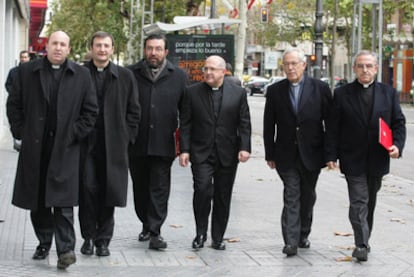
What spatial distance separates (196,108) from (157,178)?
73 centimetres

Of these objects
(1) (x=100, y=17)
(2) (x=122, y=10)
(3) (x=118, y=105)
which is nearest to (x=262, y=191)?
(3) (x=118, y=105)

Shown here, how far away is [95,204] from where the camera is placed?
9.06 m

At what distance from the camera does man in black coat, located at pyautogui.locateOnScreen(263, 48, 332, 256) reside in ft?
30.2

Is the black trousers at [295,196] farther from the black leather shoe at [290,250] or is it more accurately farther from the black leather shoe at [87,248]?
the black leather shoe at [87,248]

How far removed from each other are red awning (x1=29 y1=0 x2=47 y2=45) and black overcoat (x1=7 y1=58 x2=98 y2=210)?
34295mm

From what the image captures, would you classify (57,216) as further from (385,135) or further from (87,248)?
(385,135)

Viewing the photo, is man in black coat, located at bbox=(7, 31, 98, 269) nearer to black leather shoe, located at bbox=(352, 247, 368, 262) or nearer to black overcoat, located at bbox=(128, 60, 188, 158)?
black overcoat, located at bbox=(128, 60, 188, 158)

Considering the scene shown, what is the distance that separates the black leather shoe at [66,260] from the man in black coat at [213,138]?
1.49 meters

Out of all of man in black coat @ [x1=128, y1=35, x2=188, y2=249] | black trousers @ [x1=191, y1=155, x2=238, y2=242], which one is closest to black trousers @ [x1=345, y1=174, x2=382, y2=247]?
black trousers @ [x1=191, y1=155, x2=238, y2=242]

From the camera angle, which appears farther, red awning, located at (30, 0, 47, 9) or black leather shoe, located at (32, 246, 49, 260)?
red awning, located at (30, 0, 47, 9)

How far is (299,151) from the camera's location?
30.2 feet

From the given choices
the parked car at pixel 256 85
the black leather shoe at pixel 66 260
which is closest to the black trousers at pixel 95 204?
the black leather shoe at pixel 66 260

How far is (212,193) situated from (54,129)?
184 cm

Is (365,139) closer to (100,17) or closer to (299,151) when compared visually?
(299,151)
